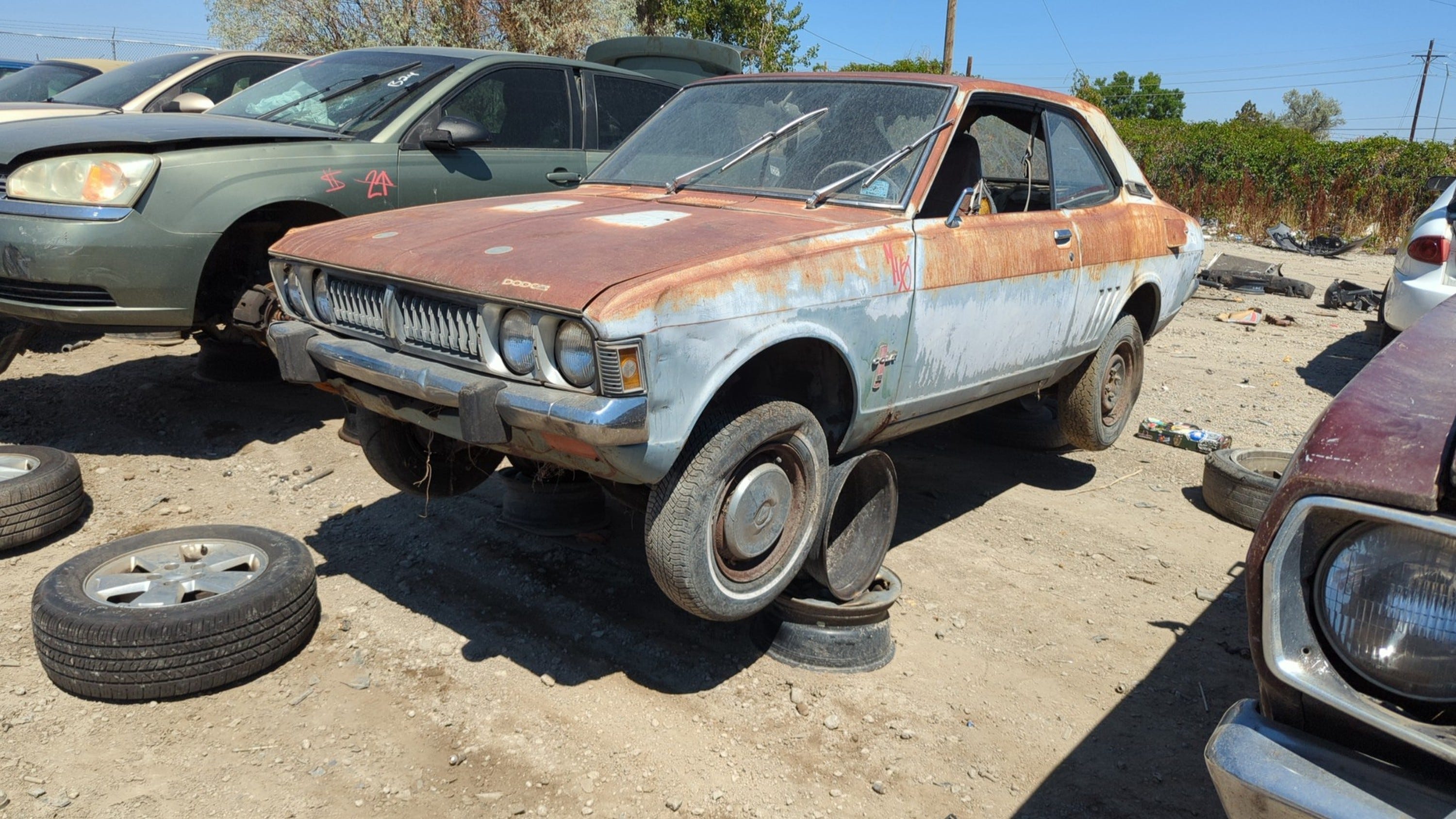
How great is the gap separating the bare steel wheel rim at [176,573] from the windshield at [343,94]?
2.76 m

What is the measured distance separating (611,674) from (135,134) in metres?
3.55

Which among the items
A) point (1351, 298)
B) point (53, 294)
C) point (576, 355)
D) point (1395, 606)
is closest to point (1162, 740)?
point (1395, 606)

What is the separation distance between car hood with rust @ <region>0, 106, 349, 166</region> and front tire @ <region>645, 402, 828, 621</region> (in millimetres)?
3387

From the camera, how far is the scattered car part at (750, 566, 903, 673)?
3.39 m

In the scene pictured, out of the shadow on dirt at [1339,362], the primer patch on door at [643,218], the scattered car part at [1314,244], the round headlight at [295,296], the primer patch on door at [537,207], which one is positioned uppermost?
the primer patch on door at [643,218]

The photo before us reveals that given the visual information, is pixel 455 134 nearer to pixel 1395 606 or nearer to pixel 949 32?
pixel 1395 606

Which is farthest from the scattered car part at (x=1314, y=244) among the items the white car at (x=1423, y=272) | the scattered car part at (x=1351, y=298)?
the white car at (x=1423, y=272)

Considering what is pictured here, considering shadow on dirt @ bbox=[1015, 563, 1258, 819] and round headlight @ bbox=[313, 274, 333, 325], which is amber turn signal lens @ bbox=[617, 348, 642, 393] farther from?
shadow on dirt @ bbox=[1015, 563, 1258, 819]

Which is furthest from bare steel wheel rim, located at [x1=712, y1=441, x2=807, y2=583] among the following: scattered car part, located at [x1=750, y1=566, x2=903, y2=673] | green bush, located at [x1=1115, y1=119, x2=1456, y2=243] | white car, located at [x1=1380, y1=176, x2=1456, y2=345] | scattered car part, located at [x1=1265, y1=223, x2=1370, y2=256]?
green bush, located at [x1=1115, y1=119, x2=1456, y2=243]

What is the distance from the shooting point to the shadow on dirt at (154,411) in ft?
17.3

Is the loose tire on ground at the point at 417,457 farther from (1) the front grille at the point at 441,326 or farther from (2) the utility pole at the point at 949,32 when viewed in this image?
(2) the utility pole at the point at 949,32

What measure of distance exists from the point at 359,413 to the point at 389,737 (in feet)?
4.26

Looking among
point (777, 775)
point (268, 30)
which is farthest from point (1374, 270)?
point (268, 30)

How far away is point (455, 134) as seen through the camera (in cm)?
533
